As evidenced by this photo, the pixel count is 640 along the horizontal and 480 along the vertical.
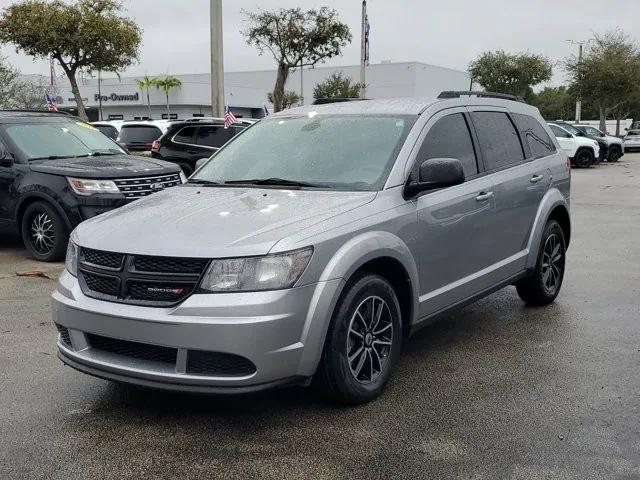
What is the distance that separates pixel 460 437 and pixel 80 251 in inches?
92.9

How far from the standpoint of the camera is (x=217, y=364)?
3.59 metres

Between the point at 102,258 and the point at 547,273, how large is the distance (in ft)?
13.5

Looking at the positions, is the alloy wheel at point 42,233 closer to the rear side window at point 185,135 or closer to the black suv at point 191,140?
the black suv at point 191,140

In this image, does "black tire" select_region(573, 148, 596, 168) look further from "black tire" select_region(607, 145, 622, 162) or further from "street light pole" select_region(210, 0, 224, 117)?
"street light pole" select_region(210, 0, 224, 117)

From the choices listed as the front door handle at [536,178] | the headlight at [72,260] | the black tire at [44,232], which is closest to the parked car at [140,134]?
the black tire at [44,232]

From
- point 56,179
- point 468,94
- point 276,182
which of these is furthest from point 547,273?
point 56,179

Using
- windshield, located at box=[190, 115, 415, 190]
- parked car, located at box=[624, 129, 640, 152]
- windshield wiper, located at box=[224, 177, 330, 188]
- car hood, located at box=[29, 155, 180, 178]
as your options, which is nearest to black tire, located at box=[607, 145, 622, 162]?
parked car, located at box=[624, 129, 640, 152]

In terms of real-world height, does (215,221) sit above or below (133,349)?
above

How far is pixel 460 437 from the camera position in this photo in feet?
12.3

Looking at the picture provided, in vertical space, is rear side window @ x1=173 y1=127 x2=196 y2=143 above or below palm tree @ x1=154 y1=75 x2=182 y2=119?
below

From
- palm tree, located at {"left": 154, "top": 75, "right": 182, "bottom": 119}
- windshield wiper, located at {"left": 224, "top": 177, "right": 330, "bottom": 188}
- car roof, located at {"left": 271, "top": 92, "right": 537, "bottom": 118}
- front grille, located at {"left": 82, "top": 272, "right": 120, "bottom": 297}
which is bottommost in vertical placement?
front grille, located at {"left": 82, "top": 272, "right": 120, "bottom": 297}

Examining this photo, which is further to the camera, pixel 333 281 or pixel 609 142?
pixel 609 142

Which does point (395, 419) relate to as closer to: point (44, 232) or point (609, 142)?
point (44, 232)

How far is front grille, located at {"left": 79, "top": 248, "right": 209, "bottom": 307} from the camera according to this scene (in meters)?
3.59
